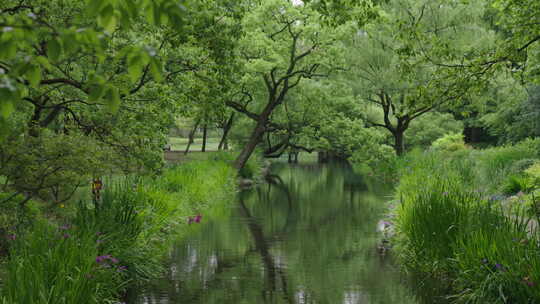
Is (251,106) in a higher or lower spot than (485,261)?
higher

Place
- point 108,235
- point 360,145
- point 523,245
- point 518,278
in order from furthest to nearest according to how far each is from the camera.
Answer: point 360,145 → point 108,235 → point 523,245 → point 518,278

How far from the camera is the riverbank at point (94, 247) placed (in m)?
5.44

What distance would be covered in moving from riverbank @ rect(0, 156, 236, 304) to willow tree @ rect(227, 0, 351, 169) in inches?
366

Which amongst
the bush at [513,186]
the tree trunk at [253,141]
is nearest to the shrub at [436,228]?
the bush at [513,186]

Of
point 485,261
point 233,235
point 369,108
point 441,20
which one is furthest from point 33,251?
point 369,108

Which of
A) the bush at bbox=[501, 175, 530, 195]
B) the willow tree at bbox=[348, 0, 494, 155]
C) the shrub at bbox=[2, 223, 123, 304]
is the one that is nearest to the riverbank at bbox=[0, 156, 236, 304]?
the shrub at bbox=[2, 223, 123, 304]

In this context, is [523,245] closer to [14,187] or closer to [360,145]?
[14,187]

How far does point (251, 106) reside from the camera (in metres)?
30.2

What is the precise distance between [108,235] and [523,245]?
5495 millimetres

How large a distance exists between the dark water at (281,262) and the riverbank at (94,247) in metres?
0.46

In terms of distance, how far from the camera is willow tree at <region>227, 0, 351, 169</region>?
851 inches

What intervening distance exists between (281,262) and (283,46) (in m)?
14.1

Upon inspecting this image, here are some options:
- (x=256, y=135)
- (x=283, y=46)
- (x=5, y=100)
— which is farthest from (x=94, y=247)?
(x=256, y=135)

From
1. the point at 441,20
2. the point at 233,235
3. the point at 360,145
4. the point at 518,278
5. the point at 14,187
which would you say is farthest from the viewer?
the point at 441,20
